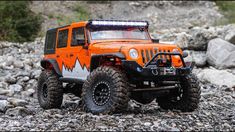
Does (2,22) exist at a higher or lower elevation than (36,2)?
lower

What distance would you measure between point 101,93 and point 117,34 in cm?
158

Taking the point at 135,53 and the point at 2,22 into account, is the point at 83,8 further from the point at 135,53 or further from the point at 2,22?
the point at 135,53

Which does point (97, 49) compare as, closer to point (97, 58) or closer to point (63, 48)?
point (97, 58)

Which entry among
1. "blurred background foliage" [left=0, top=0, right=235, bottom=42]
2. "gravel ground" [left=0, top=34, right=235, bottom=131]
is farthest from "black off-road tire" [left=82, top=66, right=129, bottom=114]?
"blurred background foliage" [left=0, top=0, right=235, bottom=42]

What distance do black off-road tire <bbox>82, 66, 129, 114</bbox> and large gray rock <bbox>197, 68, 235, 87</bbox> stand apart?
6154mm

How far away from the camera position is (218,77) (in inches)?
522

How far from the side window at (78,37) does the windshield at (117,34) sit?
0.24 meters

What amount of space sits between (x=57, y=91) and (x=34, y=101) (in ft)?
8.35

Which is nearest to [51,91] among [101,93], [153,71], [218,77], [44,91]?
[44,91]

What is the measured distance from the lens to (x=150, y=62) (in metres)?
7.36

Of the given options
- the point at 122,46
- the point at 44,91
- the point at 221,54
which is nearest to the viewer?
the point at 122,46

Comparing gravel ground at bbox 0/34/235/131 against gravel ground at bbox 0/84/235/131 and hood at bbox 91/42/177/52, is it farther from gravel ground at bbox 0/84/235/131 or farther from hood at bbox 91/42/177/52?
hood at bbox 91/42/177/52

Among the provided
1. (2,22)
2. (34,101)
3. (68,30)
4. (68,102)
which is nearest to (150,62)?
(68,30)

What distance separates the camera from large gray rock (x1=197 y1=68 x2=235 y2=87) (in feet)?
42.0
